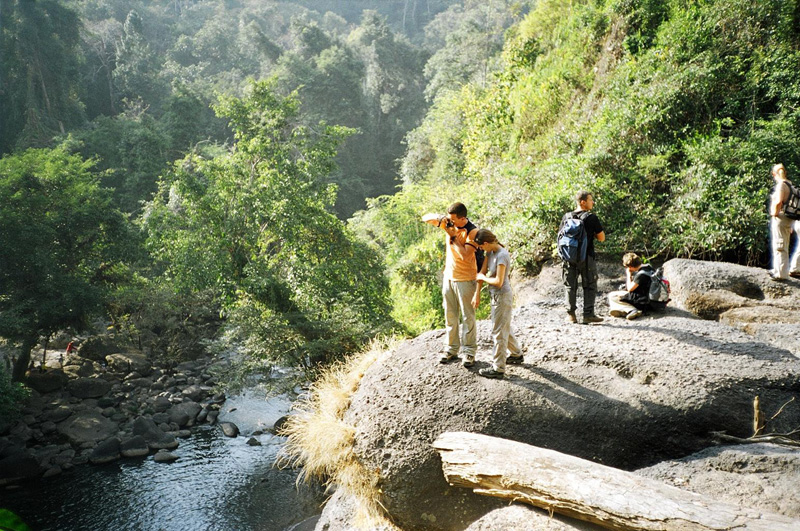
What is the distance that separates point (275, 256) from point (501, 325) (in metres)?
12.3

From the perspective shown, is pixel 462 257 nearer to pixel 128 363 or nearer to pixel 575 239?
pixel 575 239

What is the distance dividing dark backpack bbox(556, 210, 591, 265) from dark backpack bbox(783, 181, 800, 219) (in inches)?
137

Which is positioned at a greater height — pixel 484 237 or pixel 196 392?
pixel 484 237

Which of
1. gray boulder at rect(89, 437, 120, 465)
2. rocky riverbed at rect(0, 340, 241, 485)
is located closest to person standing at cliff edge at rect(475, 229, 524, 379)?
rocky riverbed at rect(0, 340, 241, 485)

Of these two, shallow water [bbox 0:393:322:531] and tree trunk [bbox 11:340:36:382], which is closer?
shallow water [bbox 0:393:322:531]

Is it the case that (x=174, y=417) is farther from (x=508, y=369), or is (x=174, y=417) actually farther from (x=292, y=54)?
(x=292, y=54)

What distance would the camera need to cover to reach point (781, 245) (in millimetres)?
8164

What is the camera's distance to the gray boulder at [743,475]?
4748 mm

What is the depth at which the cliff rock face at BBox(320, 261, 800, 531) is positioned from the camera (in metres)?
5.69

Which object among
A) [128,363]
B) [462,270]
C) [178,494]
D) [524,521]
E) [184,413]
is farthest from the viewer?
[128,363]

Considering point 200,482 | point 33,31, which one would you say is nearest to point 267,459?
point 200,482

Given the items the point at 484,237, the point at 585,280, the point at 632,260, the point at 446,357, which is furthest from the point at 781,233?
the point at 446,357

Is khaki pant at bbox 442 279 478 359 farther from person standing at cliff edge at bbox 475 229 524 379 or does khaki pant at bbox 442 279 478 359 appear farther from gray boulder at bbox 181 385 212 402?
gray boulder at bbox 181 385 212 402

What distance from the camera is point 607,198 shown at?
10.5m
